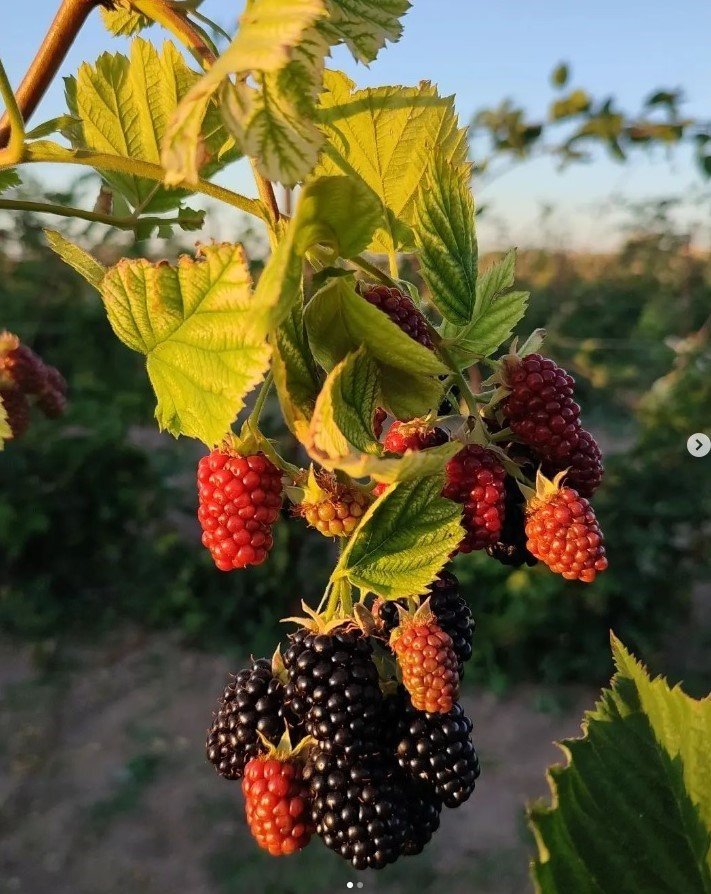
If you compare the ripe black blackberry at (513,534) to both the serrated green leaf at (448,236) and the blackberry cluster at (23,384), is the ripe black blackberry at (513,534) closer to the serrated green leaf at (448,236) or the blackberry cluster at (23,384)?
the serrated green leaf at (448,236)

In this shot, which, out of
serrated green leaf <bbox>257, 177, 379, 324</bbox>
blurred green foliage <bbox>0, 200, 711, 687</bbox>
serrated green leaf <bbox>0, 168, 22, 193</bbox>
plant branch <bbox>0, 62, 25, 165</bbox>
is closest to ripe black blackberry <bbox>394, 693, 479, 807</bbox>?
serrated green leaf <bbox>257, 177, 379, 324</bbox>

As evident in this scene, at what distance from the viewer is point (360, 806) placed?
0.53m

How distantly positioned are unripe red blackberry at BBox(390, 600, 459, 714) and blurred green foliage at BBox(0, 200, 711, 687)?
2.93 m

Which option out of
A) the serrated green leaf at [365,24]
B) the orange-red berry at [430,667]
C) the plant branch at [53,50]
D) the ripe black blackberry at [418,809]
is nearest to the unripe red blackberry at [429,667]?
the orange-red berry at [430,667]

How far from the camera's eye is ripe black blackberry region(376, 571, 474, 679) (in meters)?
0.59

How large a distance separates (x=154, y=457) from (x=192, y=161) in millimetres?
4327

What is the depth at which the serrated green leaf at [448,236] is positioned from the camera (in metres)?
0.53

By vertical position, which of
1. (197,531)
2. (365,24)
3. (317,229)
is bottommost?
(197,531)

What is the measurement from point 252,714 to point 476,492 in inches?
9.3

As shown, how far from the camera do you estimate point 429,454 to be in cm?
39

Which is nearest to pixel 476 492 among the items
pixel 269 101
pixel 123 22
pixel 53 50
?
pixel 269 101

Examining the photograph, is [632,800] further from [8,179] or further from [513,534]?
[8,179]

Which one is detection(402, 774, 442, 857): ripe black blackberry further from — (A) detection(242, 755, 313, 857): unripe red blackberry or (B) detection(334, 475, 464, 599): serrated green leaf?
(B) detection(334, 475, 464, 599): serrated green leaf

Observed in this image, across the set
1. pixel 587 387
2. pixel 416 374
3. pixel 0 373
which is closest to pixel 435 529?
pixel 416 374
